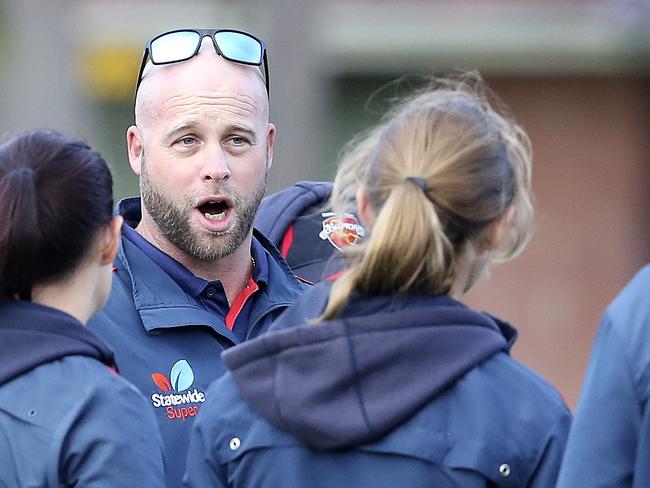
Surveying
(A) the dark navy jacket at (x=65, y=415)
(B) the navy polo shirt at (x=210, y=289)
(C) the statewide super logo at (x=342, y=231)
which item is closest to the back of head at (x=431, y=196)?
(A) the dark navy jacket at (x=65, y=415)

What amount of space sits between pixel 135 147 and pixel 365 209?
4.33 feet

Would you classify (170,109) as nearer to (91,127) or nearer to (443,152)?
(443,152)

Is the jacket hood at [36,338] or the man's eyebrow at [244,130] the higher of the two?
the man's eyebrow at [244,130]

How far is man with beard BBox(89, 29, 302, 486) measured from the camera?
3.53 meters

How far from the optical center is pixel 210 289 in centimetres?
376

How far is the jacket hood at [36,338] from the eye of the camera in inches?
108

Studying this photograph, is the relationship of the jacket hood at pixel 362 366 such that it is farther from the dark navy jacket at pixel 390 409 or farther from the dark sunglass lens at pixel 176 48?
the dark sunglass lens at pixel 176 48

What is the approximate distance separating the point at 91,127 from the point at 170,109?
21.3 ft

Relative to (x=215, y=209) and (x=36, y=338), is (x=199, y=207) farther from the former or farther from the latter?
(x=36, y=338)

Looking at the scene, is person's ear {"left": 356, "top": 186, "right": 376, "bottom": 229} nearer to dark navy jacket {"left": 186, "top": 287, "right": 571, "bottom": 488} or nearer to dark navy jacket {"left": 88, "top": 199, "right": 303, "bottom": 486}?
dark navy jacket {"left": 186, "top": 287, "right": 571, "bottom": 488}

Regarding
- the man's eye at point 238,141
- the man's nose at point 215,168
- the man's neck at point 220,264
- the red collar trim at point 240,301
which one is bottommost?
the red collar trim at point 240,301

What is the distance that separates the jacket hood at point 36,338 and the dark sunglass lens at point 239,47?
4.21 ft

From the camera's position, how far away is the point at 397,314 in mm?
2699

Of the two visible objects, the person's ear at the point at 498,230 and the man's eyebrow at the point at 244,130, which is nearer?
the person's ear at the point at 498,230
